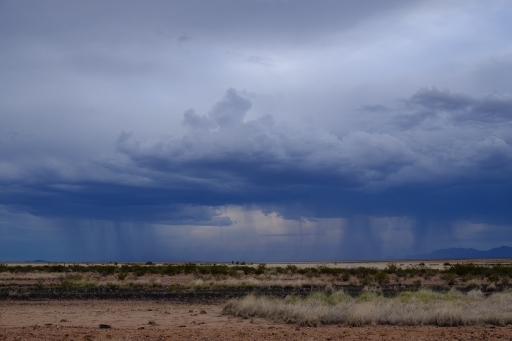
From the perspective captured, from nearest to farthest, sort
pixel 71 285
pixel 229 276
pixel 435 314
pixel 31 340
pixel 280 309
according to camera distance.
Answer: pixel 31 340 < pixel 435 314 < pixel 280 309 < pixel 71 285 < pixel 229 276

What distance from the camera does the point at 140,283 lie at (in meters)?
42.2

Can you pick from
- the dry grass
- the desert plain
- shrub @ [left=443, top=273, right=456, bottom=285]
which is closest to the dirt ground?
the desert plain

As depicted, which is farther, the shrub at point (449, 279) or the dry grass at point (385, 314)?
the shrub at point (449, 279)

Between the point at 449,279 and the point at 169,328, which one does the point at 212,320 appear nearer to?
the point at 169,328

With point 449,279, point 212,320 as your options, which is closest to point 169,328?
point 212,320

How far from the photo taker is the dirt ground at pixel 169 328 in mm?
14781

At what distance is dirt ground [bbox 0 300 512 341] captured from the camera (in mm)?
14781

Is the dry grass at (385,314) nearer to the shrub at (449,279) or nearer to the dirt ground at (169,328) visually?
the dirt ground at (169,328)

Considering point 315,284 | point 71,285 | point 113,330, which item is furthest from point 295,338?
point 71,285

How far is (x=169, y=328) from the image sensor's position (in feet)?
56.7

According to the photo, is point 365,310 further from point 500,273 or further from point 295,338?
point 500,273

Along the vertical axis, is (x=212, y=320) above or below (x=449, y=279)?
above

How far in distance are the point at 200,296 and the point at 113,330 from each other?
1630 centimetres

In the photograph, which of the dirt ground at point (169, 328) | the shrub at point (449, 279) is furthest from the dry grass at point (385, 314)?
the shrub at point (449, 279)
